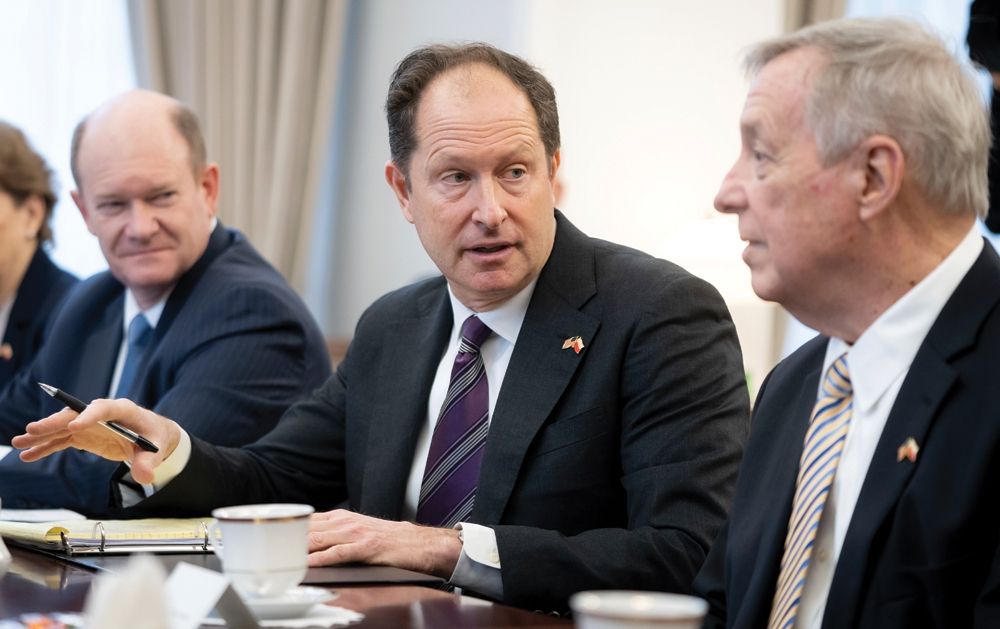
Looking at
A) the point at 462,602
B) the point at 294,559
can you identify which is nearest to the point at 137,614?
the point at 294,559

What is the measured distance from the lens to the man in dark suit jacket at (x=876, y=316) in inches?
59.6

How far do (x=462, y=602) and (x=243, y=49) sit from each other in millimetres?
4222

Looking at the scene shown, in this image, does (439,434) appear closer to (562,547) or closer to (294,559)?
(562,547)

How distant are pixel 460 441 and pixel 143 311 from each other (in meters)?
1.30

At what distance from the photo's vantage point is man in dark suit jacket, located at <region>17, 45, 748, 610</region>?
2.09 m

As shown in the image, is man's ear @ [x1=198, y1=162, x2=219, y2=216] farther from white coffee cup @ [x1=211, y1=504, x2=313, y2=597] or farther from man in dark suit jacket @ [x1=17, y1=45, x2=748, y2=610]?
white coffee cup @ [x1=211, y1=504, x2=313, y2=597]

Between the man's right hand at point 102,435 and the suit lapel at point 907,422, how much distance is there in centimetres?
121

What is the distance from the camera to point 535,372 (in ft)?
7.66

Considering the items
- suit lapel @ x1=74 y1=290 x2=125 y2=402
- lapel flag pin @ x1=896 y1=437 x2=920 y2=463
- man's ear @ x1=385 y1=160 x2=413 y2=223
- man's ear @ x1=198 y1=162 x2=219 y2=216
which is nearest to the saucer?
lapel flag pin @ x1=896 y1=437 x2=920 y2=463

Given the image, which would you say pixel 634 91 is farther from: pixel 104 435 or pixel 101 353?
pixel 104 435

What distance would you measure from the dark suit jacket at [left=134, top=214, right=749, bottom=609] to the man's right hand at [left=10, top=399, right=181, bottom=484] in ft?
0.31

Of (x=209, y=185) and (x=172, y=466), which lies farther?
(x=209, y=185)

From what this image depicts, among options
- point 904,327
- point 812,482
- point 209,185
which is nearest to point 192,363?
point 209,185

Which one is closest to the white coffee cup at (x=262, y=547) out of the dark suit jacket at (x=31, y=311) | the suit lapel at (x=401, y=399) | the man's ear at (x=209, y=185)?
the suit lapel at (x=401, y=399)
